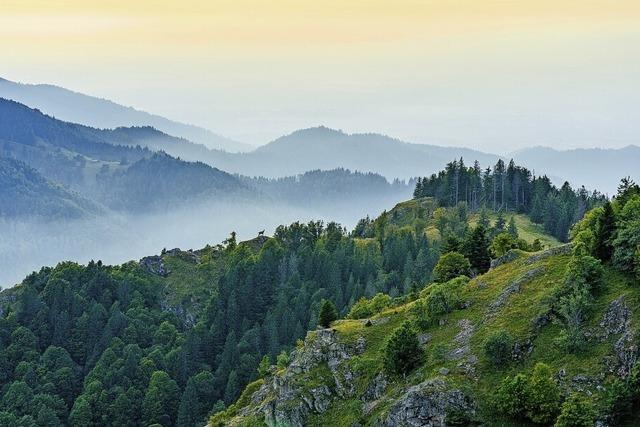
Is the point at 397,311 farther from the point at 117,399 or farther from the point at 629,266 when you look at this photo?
the point at 117,399

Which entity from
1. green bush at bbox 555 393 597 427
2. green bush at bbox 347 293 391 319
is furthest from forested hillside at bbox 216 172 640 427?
green bush at bbox 347 293 391 319

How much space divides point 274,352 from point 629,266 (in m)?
111

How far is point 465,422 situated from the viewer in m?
70.1

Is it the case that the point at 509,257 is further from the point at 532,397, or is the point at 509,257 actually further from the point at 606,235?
the point at 532,397

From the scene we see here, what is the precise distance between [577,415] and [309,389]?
3713 centimetres

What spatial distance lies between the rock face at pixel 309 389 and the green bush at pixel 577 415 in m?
30.4

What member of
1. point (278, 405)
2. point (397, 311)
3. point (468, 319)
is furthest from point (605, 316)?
point (278, 405)

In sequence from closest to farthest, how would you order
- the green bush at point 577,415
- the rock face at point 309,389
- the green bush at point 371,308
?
the green bush at point 577,415
the rock face at point 309,389
the green bush at point 371,308

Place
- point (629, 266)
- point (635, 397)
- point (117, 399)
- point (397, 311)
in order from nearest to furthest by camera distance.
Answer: point (635, 397) < point (629, 266) < point (397, 311) < point (117, 399)

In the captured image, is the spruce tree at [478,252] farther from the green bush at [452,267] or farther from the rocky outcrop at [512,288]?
the rocky outcrop at [512,288]

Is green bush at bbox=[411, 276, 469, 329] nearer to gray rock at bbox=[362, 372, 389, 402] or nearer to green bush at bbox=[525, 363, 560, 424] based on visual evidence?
gray rock at bbox=[362, 372, 389, 402]

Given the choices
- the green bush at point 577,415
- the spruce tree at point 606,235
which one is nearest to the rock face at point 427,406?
the green bush at point 577,415

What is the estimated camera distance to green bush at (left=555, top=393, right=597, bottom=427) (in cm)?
6247

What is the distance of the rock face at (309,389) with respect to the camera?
3467 inches
